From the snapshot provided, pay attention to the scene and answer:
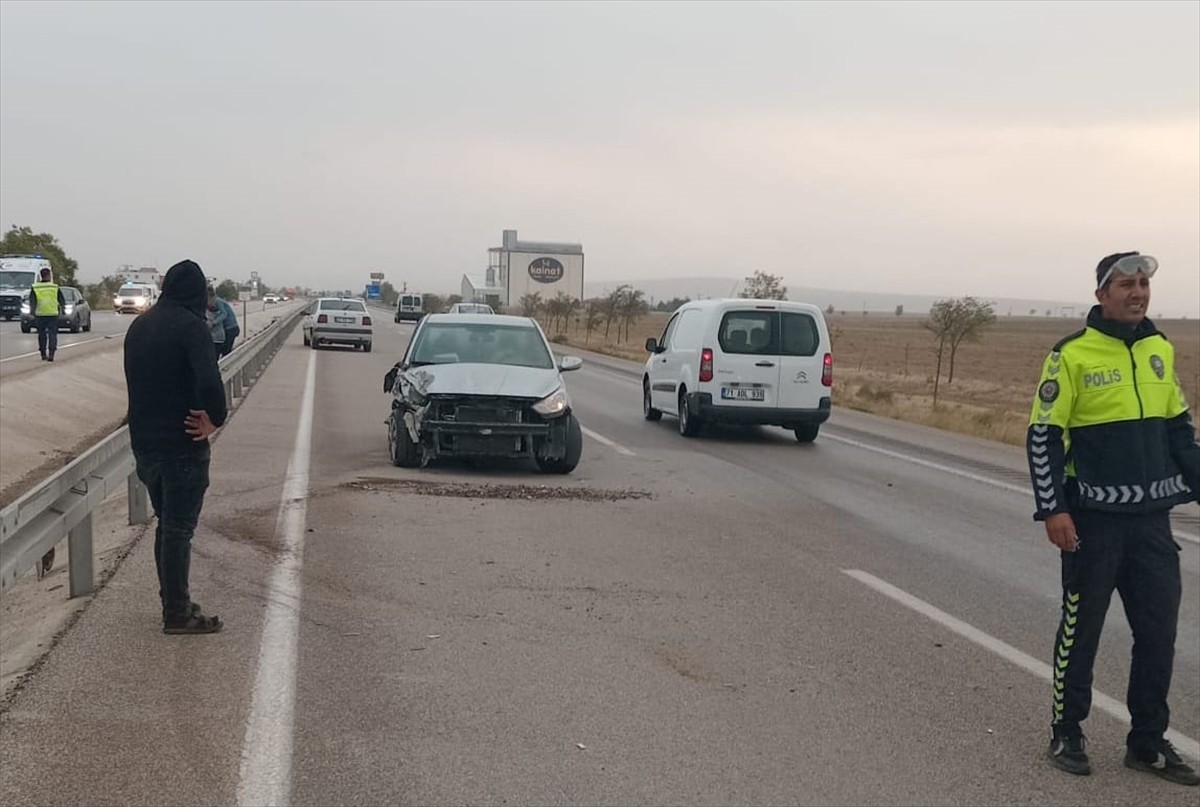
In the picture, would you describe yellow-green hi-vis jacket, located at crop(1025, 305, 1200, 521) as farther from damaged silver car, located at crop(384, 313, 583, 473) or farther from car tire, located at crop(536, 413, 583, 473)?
car tire, located at crop(536, 413, 583, 473)

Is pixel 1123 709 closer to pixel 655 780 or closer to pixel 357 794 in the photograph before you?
pixel 655 780

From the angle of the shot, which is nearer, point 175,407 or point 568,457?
point 175,407

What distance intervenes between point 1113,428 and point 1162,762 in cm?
131

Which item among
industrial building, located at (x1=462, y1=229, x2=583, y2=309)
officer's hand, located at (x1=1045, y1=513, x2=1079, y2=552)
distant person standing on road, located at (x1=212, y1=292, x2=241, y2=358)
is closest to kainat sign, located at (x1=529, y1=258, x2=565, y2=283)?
industrial building, located at (x1=462, y1=229, x2=583, y2=309)

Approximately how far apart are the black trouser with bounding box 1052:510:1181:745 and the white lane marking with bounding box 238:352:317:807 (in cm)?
299

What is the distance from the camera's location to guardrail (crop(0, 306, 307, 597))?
560 cm

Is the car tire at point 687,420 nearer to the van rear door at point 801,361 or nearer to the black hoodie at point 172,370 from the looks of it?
the van rear door at point 801,361

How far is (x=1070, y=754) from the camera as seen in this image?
457 cm

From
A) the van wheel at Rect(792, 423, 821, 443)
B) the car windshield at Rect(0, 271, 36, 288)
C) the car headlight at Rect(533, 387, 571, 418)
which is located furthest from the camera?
the car windshield at Rect(0, 271, 36, 288)

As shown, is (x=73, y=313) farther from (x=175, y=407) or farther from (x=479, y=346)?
(x=175, y=407)

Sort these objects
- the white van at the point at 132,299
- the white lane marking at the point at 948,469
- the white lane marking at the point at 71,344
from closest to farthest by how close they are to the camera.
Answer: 1. the white lane marking at the point at 948,469
2. the white lane marking at the point at 71,344
3. the white van at the point at 132,299

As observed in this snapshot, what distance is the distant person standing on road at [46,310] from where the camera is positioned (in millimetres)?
22938

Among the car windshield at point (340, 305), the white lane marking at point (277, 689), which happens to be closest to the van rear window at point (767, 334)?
the white lane marking at point (277, 689)

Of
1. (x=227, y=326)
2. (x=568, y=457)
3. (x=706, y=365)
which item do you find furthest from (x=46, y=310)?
(x=568, y=457)
